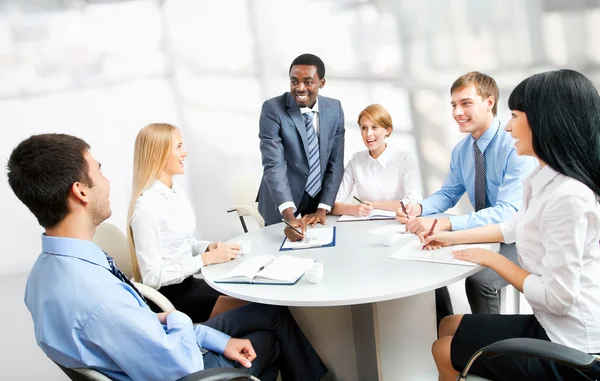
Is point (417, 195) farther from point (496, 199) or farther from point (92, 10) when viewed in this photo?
point (92, 10)

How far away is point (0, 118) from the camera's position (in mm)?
3463

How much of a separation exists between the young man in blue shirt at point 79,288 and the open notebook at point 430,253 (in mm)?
919

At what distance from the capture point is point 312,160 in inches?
114

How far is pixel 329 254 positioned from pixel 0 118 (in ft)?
8.85

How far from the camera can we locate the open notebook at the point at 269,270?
1.86 meters

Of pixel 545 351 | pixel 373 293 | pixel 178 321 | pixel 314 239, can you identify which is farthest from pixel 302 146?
pixel 545 351

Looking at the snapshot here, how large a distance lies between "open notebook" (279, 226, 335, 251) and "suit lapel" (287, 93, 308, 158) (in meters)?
0.56

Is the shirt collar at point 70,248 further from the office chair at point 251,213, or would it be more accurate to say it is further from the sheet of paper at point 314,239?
the office chair at point 251,213

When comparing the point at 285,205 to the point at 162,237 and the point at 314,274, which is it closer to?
the point at 162,237

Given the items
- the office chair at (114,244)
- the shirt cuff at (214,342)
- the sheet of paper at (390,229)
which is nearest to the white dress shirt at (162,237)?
the office chair at (114,244)

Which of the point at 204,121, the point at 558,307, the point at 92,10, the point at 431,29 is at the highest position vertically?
the point at 92,10

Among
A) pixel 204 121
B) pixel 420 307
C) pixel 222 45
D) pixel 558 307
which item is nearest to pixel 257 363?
pixel 420 307

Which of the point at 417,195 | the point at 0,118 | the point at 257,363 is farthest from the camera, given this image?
the point at 0,118

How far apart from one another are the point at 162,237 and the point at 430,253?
3.80 ft
